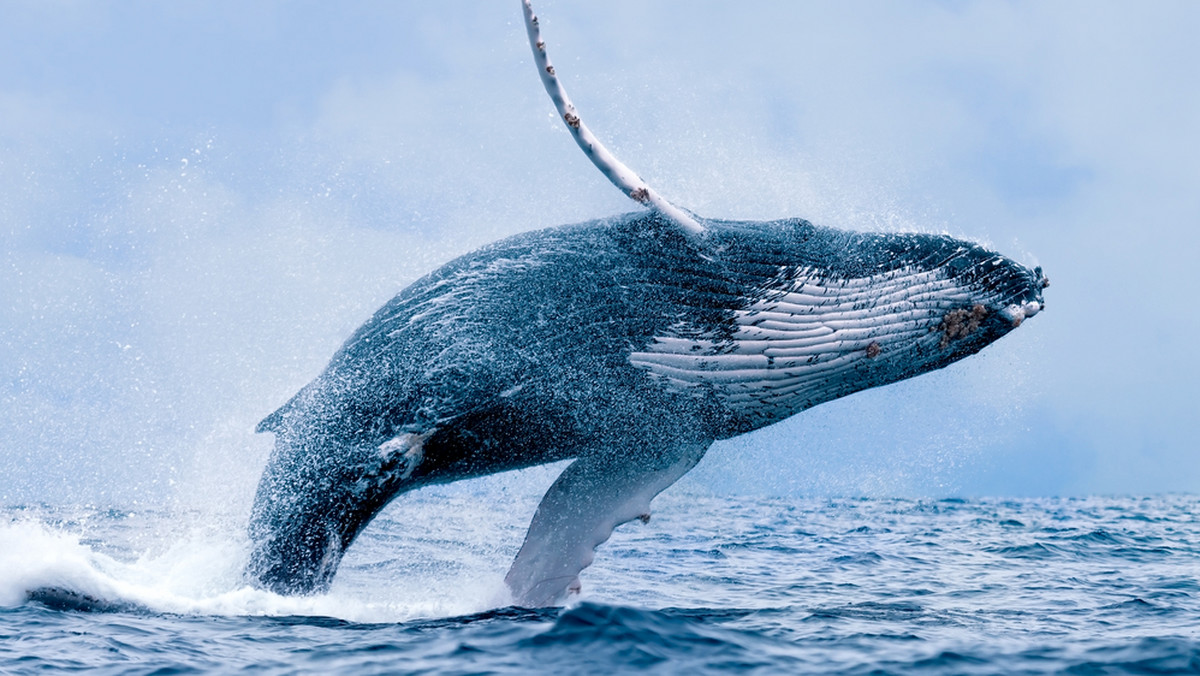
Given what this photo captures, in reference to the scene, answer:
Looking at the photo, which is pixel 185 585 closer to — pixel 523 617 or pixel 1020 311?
pixel 523 617

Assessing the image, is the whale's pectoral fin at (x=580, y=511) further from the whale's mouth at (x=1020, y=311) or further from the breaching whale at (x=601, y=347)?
the whale's mouth at (x=1020, y=311)

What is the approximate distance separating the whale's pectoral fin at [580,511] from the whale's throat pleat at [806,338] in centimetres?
87

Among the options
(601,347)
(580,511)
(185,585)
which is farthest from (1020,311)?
(185,585)

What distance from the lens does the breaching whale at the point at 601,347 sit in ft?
23.5

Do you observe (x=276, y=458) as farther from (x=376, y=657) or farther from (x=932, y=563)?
(x=932, y=563)

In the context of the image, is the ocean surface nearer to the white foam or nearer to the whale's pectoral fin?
the white foam

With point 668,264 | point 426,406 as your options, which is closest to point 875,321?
point 668,264

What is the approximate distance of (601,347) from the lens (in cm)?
725

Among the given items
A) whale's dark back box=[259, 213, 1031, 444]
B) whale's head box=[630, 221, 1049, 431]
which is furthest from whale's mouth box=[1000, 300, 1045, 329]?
whale's dark back box=[259, 213, 1031, 444]

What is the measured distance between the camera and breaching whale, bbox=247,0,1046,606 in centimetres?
715

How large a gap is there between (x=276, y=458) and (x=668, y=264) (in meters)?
3.13

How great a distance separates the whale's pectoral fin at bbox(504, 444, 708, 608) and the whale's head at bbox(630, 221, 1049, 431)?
94cm

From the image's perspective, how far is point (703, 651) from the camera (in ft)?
19.7

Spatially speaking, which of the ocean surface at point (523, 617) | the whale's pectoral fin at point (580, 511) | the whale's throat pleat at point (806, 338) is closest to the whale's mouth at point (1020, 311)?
the whale's throat pleat at point (806, 338)
